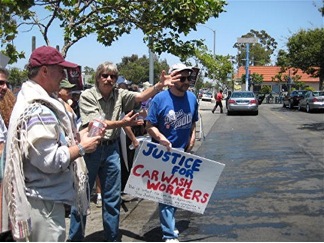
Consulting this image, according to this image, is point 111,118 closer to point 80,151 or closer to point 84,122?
point 84,122

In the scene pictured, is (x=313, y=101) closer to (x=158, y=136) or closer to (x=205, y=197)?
(x=205, y=197)

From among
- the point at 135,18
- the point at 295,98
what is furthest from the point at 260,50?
the point at 135,18

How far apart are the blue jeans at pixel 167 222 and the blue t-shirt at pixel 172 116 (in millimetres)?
666

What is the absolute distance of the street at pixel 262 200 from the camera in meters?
4.88

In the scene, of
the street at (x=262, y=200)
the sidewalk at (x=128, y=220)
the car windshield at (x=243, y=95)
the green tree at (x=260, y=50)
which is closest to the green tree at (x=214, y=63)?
the car windshield at (x=243, y=95)

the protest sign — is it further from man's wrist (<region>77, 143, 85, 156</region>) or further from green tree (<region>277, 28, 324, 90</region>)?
green tree (<region>277, 28, 324, 90</region>)

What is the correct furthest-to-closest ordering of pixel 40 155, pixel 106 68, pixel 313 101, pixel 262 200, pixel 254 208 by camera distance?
1. pixel 313 101
2. pixel 262 200
3. pixel 254 208
4. pixel 106 68
5. pixel 40 155

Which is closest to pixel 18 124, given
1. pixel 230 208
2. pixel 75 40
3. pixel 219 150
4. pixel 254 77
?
pixel 230 208

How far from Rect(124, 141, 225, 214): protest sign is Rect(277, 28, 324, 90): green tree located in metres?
29.7

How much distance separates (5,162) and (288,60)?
36350 mm

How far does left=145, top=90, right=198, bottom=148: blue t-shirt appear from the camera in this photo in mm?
4523

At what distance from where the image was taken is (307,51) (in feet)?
109

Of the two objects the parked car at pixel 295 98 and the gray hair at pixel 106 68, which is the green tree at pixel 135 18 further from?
the parked car at pixel 295 98

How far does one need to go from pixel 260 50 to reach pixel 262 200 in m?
90.0
